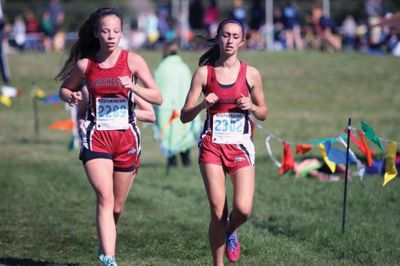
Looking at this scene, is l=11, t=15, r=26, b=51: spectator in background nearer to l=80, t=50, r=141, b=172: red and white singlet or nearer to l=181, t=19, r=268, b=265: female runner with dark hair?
l=80, t=50, r=141, b=172: red and white singlet

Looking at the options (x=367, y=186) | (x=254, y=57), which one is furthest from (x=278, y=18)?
(x=367, y=186)

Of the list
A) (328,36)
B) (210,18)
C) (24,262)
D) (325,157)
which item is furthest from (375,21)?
(24,262)

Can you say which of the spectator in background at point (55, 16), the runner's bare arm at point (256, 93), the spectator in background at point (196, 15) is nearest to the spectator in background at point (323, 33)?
the spectator in background at point (196, 15)

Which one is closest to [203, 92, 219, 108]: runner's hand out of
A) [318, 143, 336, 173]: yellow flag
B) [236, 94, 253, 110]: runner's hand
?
[236, 94, 253, 110]: runner's hand

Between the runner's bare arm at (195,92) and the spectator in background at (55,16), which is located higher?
the runner's bare arm at (195,92)

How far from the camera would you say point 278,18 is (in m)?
36.1

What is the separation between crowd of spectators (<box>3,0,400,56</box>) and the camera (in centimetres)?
3509

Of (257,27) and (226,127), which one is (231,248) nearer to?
(226,127)

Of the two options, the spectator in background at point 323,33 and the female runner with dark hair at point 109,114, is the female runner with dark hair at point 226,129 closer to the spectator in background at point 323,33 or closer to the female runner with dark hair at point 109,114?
the female runner with dark hair at point 109,114

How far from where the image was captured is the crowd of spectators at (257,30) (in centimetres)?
3509

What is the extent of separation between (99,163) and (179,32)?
1138 inches

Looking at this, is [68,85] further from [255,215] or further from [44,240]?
[255,215]

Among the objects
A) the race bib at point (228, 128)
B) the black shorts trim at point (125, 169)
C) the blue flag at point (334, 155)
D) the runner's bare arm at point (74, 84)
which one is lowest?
the blue flag at point (334, 155)

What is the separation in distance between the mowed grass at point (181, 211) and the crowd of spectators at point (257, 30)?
35.0ft
